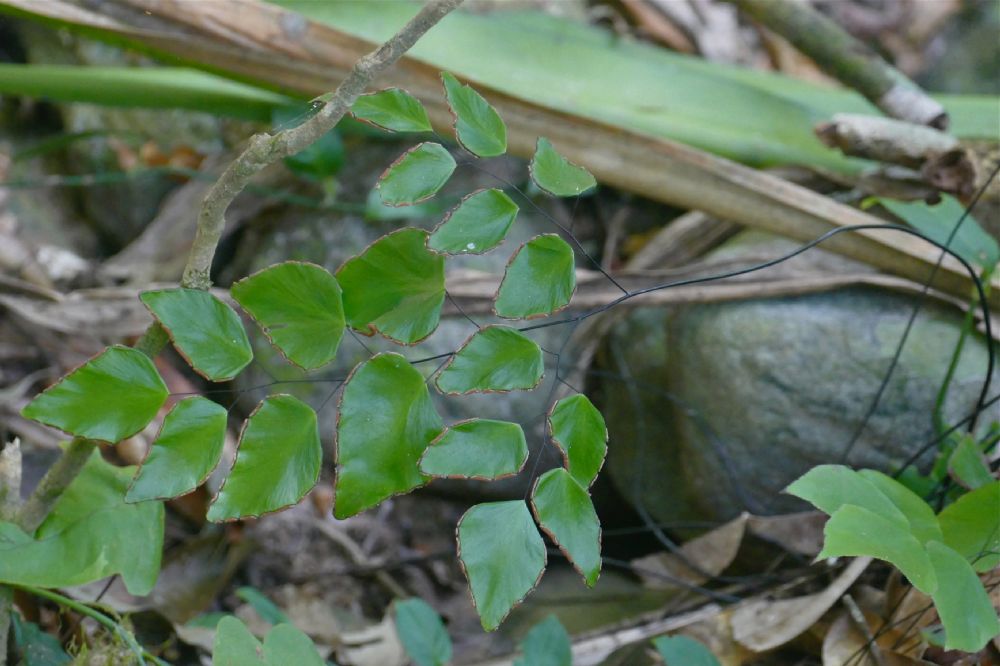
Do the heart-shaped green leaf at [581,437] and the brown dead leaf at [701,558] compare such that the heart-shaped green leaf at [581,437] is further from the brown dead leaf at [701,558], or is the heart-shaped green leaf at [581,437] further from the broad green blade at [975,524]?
the brown dead leaf at [701,558]

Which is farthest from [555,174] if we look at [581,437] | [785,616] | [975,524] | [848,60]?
[848,60]

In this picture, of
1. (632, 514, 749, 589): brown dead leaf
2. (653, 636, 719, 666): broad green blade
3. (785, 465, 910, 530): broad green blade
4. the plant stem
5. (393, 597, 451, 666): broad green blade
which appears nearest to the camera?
(785, 465, 910, 530): broad green blade

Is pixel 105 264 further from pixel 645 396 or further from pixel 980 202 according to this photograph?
pixel 980 202

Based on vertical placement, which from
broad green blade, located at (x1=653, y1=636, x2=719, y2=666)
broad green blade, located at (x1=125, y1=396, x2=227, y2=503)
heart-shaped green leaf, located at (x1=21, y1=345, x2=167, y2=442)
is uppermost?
heart-shaped green leaf, located at (x1=21, y1=345, x2=167, y2=442)

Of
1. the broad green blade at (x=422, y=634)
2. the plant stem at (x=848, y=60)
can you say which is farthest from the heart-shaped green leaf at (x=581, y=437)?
the plant stem at (x=848, y=60)

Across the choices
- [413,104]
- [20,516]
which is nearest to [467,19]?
[413,104]

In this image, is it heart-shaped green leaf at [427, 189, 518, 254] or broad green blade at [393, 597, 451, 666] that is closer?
heart-shaped green leaf at [427, 189, 518, 254]

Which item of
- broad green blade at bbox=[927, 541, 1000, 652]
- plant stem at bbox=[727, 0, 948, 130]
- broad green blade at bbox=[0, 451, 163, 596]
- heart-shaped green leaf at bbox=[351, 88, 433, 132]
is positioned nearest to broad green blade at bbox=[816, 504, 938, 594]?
broad green blade at bbox=[927, 541, 1000, 652]

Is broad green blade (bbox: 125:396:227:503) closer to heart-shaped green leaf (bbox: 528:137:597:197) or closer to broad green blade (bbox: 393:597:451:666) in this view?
heart-shaped green leaf (bbox: 528:137:597:197)
